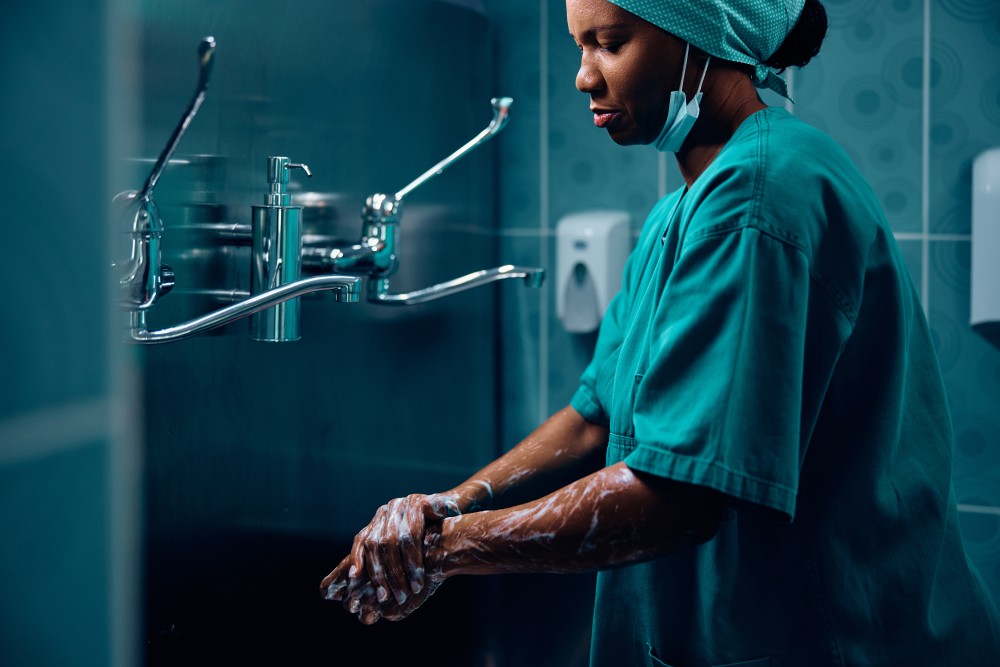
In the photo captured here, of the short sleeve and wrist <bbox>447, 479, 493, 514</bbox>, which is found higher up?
the short sleeve

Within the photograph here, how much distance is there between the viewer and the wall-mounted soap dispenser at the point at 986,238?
1.53m

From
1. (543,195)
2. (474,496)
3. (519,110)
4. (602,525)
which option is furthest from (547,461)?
(519,110)

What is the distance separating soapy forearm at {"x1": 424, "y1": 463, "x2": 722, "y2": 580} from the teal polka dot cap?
410mm

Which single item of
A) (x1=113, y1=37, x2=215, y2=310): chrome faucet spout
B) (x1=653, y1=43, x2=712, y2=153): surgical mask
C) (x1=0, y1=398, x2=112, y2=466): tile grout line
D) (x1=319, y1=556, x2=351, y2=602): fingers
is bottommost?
(x1=319, y1=556, x2=351, y2=602): fingers

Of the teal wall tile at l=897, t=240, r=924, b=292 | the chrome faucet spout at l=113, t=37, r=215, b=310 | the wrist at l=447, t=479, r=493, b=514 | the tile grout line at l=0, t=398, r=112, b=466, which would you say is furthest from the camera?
the teal wall tile at l=897, t=240, r=924, b=292

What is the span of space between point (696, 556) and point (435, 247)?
77 centimetres

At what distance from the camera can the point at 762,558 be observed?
3.12 feet

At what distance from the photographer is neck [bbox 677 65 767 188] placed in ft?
3.25

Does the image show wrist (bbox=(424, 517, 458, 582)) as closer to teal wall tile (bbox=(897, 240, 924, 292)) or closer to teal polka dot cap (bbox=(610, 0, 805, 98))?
teal polka dot cap (bbox=(610, 0, 805, 98))

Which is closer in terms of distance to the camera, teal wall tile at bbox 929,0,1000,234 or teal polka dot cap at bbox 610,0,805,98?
teal polka dot cap at bbox 610,0,805,98

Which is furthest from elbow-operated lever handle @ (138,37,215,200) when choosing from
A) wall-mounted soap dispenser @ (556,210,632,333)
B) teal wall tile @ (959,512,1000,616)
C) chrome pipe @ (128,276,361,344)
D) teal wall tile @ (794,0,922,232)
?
teal wall tile @ (959,512,1000,616)

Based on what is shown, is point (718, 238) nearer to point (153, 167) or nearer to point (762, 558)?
point (762, 558)

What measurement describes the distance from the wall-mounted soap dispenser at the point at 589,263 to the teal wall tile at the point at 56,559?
1409mm

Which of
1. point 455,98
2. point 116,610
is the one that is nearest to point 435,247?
point 455,98
